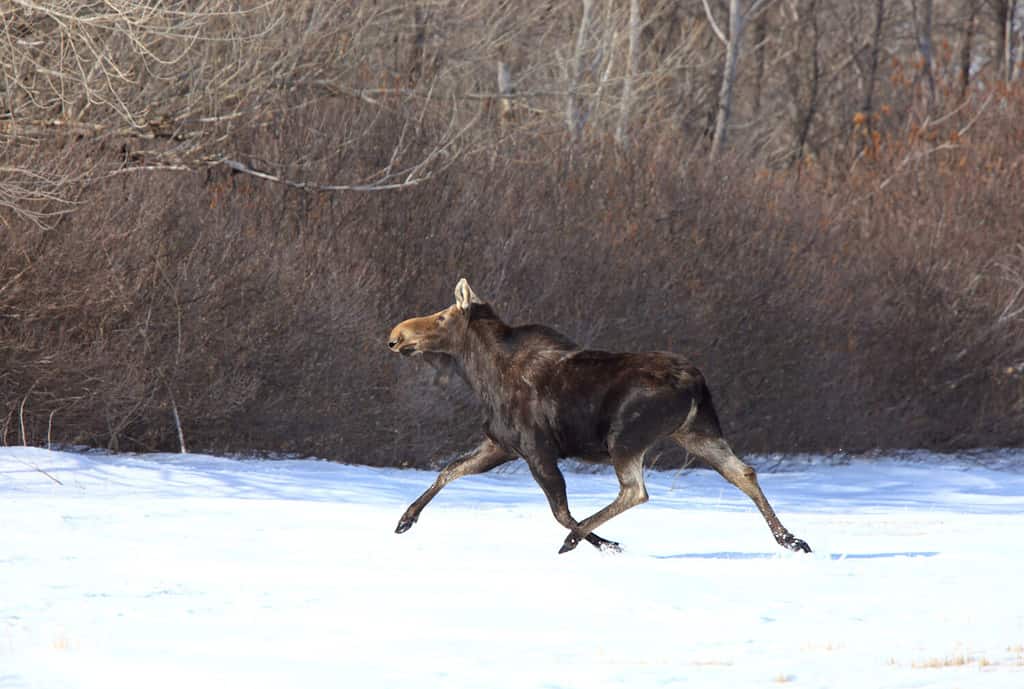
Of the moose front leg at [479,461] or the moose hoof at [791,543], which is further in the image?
the moose front leg at [479,461]

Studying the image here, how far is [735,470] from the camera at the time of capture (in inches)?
366

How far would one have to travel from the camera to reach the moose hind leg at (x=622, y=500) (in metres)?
8.95

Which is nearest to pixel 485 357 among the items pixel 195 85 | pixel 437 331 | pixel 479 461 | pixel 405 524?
pixel 437 331

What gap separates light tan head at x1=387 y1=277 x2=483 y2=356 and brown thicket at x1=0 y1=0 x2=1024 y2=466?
4.56 meters

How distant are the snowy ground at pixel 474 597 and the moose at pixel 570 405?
1.36ft

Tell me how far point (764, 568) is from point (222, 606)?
2.95 m

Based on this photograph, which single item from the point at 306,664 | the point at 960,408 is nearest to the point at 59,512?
the point at 306,664

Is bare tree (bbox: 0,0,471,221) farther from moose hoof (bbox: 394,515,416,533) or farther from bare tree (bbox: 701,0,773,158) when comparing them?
bare tree (bbox: 701,0,773,158)

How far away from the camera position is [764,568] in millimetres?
8961

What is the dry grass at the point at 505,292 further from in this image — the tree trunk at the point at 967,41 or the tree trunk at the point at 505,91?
the tree trunk at the point at 967,41

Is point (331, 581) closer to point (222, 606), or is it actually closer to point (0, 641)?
point (222, 606)

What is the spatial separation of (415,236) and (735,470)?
1050 cm

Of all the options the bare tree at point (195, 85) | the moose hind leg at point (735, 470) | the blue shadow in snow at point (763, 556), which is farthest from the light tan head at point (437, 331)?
the bare tree at point (195, 85)

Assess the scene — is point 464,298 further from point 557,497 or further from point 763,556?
point 763,556
